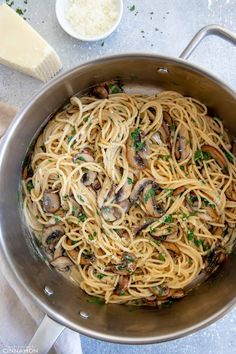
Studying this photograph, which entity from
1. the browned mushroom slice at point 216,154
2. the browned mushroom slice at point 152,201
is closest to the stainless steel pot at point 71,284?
the browned mushroom slice at point 216,154

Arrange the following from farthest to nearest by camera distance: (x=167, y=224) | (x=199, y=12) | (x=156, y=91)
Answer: (x=199, y=12) → (x=156, y=91) → (x=167, y=224)

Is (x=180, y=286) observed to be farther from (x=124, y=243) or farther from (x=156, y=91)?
(x=156, y=91)

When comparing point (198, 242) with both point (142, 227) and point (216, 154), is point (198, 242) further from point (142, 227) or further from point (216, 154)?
point (216, 154)

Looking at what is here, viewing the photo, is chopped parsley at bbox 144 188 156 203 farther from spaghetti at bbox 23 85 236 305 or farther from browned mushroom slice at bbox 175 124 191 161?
browned mushroom slice at bbox 175 124 191 161

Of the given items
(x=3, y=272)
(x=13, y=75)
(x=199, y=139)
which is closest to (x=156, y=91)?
(x=199, y=139)

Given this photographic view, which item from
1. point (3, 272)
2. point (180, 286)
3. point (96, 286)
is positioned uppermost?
point (180, 286)
